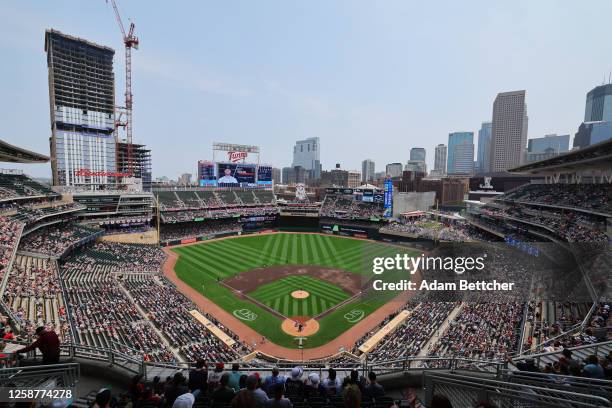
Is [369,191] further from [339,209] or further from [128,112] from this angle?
[128,112]

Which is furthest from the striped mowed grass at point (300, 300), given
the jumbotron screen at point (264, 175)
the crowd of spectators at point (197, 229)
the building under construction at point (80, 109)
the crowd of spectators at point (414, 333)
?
the building under construction at point (80, 109)

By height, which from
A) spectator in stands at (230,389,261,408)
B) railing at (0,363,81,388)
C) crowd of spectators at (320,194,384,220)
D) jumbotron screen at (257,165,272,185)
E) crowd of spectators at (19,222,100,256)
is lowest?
crowd of spectators at (19,222,100,256)

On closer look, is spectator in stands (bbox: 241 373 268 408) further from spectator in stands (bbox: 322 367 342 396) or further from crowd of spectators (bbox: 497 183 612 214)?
crowd of spectators (bbox: 497 183 612 214)

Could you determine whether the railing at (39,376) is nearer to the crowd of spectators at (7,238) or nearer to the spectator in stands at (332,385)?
the spectator in stands at (332,385)

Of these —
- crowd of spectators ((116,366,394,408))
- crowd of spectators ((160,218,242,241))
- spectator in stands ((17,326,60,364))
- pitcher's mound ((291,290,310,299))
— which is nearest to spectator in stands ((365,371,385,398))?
crowd of spectators ((116,366,394,408))

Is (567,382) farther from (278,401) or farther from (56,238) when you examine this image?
(56,238)

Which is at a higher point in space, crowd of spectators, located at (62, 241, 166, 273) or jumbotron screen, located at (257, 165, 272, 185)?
jumbotron screen, located at (257, 165, 272, 185)
